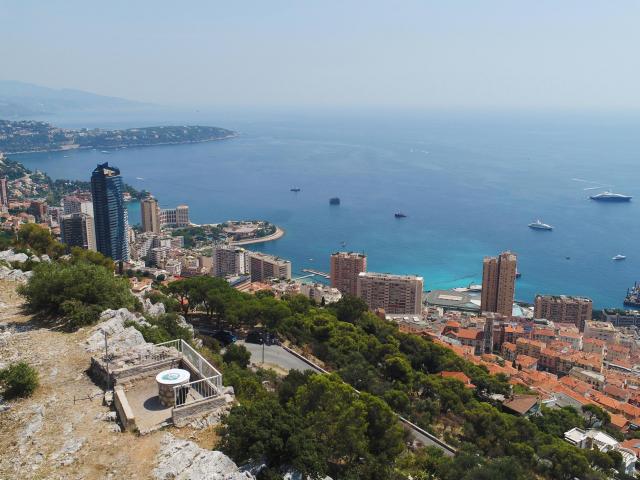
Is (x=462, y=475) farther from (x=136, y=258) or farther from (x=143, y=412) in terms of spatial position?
(x=136, y=258)

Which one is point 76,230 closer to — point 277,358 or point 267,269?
point 267,269

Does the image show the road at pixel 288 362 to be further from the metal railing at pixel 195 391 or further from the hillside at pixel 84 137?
the hillside at pixel 84 137

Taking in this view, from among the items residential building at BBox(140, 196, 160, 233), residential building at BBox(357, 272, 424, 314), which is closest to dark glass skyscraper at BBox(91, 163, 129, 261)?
residential building at BBox(140, 196, 160, 233)

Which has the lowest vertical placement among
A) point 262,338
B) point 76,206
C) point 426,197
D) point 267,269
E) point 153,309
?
point 267,269

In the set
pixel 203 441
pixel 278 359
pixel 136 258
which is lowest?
pixel 136 258

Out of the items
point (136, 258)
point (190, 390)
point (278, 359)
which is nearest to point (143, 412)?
point (190, 390)

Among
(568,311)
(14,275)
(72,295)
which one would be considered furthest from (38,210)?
(72,295)
